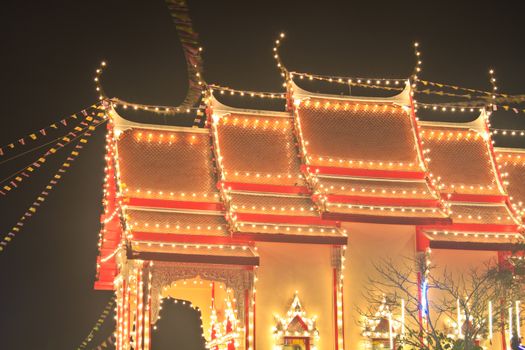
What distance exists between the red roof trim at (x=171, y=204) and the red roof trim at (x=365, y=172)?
9.38 ft

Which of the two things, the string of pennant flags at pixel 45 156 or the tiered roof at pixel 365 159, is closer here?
the tiered roof at pixel 365 159

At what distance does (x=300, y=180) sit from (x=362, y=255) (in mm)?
2727

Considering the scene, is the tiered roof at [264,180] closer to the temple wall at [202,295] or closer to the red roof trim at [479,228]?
the red roof trim at [479,228]

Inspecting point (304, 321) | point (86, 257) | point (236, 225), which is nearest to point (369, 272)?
point (304, 321)

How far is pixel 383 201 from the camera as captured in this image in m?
25.5

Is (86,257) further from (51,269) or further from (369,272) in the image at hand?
(369,272)

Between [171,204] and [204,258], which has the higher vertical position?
[171,204]

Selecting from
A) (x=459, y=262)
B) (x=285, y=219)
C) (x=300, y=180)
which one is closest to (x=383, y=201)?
(x=300, y=180)

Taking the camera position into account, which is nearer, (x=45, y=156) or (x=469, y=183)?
(x=45, y=156)

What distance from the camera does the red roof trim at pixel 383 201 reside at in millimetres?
25234

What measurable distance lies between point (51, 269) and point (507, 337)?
59.8 feet

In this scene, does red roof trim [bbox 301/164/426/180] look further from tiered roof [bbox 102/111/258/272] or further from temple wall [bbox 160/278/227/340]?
temple wall [bbox 160/278/227/340]

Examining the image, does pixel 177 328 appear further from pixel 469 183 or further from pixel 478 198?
pixel 478 198

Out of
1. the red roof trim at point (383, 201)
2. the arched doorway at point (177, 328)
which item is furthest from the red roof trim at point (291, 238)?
the arched doorway at point (177, 328)
